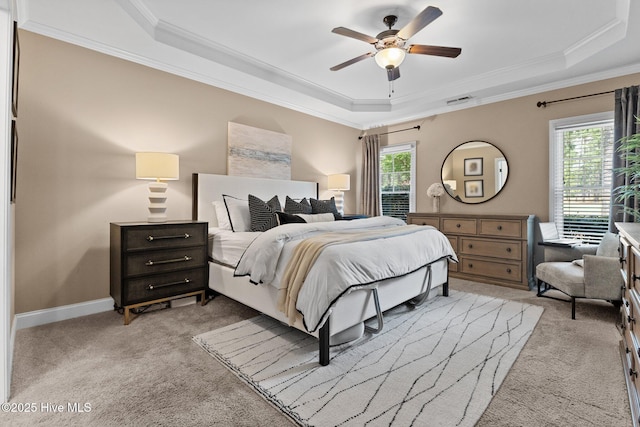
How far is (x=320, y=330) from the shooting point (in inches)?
78.9

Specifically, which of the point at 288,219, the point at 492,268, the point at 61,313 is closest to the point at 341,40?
the point at 288,219

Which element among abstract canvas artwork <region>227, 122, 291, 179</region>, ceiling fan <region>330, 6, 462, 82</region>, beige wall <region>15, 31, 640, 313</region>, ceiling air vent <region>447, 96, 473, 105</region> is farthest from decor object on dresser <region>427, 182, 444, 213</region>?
ceiling fan <region>330, 6, 462, 82</region>

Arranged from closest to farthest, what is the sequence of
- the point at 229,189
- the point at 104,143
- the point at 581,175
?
the point at 104,143
the point at 581,175
the point at 229,189

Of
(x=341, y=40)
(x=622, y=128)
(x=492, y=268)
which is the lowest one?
(x=492, y=268)

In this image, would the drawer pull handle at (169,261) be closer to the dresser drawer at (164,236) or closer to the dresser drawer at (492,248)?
the dresser drawer at (164,236)

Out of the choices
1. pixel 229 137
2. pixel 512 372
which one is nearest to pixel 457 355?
pixel 512 372

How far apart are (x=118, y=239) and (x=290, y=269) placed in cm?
164

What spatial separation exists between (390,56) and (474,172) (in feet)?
8.94

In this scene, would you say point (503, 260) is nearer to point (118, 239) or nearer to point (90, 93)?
point (118, 239)

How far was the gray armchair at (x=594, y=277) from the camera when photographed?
8.60 feet

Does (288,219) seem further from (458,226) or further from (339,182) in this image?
(458,226)

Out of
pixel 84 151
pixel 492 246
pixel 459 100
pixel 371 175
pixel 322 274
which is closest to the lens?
pixel 322 274

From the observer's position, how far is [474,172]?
470 cm

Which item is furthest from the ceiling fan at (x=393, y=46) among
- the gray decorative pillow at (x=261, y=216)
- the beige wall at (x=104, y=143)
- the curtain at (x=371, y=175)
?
the curtain at (x=371, y=175)
